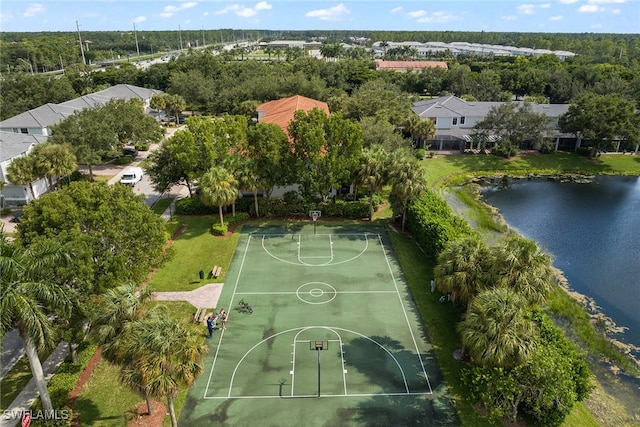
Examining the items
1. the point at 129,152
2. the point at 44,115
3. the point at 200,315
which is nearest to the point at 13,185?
the point at 129,152

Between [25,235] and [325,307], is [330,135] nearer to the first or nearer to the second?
[325,307]

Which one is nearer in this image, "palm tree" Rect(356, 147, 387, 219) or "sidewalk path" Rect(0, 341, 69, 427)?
"sidewalk path" Rect(0, 341, 69, 427)

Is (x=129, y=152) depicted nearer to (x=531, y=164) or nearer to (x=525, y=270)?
(x=525, y=270)

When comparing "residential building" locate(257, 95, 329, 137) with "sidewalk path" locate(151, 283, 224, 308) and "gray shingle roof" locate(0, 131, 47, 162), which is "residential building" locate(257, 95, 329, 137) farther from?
"gray shingle roof" locate(0, 131, 47, 162)

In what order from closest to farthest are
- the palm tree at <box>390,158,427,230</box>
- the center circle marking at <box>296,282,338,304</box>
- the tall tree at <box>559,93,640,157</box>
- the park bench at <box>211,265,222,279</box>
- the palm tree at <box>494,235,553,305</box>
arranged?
the palm tree at <box>494,235,553,305</box> < the center circle marking at <box>296,282,338,304</box> < the park bench at <box>211,265,222,279</box> < the palm tree at <box>390,158,427,230</box> < the tall tree at <box>559,93,640,157</box>

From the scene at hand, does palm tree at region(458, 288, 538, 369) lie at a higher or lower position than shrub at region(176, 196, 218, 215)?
higher

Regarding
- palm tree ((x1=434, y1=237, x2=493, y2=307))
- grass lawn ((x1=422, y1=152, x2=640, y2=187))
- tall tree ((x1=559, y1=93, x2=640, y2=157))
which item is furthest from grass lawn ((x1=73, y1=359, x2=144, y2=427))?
tall tree ((x1=559, y1=93, x2=640, y2=157))

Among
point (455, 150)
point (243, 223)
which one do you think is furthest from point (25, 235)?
point (455, 150)
